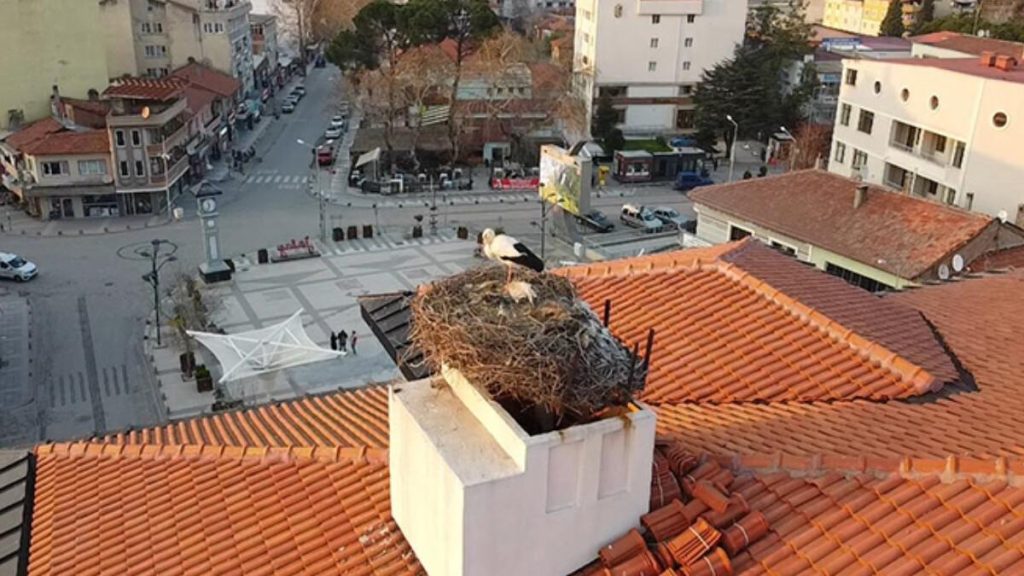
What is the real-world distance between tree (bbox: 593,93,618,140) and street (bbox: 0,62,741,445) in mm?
8026

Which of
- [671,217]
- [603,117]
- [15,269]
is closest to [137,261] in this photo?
[15,269]

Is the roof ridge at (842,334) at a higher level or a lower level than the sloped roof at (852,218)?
higher

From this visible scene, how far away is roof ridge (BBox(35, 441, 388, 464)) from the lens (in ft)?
29.4

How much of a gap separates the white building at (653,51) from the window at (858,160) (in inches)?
756

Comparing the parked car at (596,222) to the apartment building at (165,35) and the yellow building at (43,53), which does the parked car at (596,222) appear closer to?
the yellow building at (43,53)

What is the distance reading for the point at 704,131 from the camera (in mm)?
58156

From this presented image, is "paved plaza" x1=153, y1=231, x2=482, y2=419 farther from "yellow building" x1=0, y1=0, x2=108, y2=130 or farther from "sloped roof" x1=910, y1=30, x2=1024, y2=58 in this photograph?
"sloped roof" x1=910, y1=30, x2=1024, y2=58

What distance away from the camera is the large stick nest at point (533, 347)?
241 inches

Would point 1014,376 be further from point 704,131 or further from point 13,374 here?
point 704,131

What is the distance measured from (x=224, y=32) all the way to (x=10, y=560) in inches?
2341

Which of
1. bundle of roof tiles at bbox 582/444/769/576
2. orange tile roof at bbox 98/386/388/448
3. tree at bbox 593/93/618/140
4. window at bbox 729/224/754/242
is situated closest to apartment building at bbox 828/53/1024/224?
window at bbox 729/224/754/242

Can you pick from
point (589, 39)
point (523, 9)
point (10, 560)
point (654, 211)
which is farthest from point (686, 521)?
point (523, 9)

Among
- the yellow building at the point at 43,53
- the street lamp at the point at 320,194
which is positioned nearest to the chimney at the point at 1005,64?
the street lamp at the point at 320,194

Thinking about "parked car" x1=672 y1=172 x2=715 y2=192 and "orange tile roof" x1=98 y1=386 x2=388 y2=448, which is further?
"parked car" x1=672 y1=172 x2=715 y2=192
